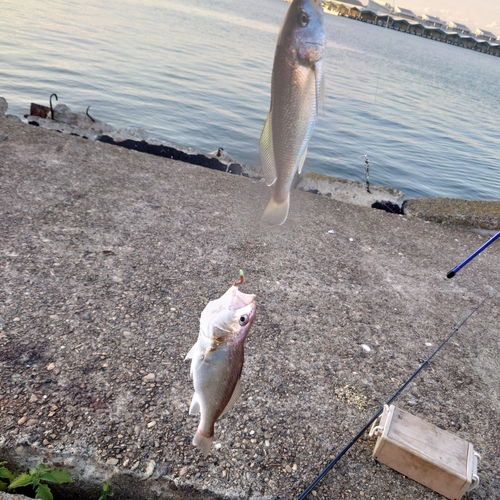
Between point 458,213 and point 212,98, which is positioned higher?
point 458,213

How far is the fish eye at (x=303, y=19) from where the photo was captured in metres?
0.82

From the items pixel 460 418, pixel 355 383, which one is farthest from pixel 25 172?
pixel 460 418

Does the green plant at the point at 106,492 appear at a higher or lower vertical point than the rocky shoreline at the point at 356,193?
lower

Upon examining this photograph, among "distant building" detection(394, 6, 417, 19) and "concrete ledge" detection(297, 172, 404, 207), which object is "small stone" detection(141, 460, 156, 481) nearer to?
"distant building" detection(394, 6, 417, 19)

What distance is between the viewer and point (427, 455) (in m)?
2.60

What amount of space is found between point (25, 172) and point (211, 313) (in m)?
4.72

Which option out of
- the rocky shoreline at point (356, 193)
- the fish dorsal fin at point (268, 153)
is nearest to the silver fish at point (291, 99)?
the fish dorsal fin at point (268, 153)

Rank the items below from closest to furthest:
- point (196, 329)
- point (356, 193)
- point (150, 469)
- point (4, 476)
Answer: point (4, 476)
point (150, 469)
point (196, 329)
point (356, 193)

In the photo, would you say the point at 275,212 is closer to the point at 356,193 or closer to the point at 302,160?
the point at 302,160

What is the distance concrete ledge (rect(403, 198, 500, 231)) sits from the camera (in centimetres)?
667

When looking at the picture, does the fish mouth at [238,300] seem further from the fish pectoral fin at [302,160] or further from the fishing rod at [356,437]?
the fishing rod at [356,437]

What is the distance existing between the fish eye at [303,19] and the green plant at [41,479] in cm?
237

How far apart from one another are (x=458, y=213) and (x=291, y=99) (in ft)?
21.9

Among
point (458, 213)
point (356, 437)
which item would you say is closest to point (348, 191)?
point (458, 213)
